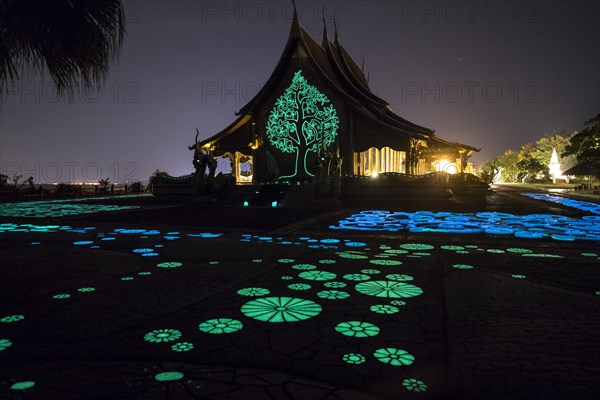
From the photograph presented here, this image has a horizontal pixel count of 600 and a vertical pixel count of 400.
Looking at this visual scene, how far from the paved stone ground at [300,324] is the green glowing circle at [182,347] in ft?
0.05

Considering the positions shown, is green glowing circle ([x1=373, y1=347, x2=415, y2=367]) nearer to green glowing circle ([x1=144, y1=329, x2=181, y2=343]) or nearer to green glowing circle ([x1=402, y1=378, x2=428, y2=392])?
green glowing circle ([x1=402, y1=378, x2=428, y2=392])

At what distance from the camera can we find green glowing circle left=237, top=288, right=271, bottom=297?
3857mm

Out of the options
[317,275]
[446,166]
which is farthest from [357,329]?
[446,166]

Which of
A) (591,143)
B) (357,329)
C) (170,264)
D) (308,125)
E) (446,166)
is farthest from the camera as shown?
(446,166)

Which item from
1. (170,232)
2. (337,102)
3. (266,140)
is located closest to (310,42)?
(337,102)

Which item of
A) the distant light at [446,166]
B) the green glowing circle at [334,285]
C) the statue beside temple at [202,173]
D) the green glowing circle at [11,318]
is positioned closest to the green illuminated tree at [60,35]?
the green glowing circle at [11,318]

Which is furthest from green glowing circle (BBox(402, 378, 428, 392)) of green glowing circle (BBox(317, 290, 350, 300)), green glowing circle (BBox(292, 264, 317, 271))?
green glowing circle (BBox(292, 264, 317, 271))

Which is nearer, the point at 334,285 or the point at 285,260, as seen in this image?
the point at 334,285

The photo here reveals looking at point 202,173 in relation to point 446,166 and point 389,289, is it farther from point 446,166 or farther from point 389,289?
point 446,166

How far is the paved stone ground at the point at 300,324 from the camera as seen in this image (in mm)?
2176

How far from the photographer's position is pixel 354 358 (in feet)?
8.13

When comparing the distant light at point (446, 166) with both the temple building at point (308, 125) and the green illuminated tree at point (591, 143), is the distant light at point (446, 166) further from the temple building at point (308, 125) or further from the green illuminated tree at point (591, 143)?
the green illuminated tree at point (591, 143)

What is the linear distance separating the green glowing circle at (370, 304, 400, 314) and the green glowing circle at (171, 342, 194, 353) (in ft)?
5.08

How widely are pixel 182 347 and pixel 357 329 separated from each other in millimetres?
1269
